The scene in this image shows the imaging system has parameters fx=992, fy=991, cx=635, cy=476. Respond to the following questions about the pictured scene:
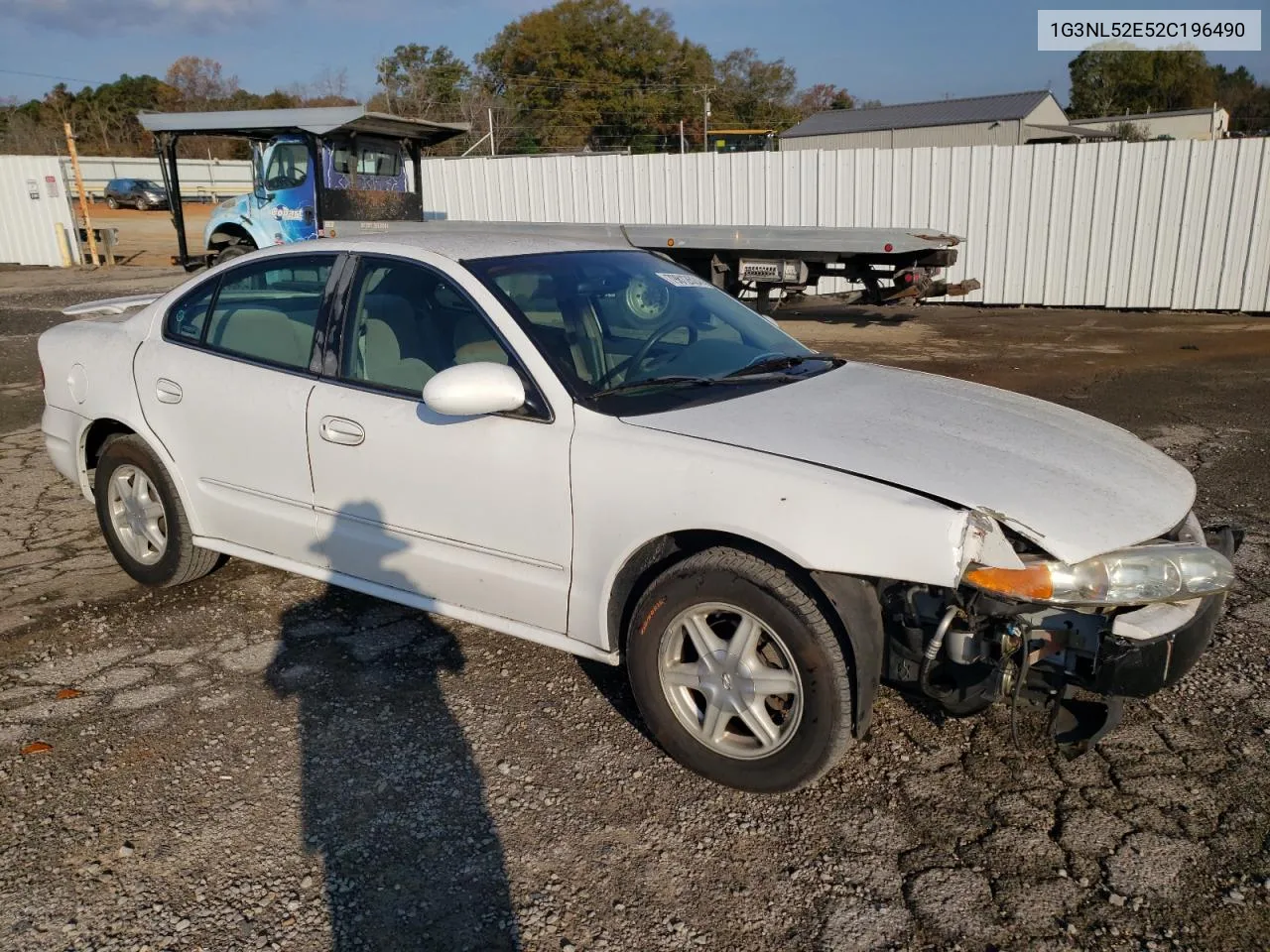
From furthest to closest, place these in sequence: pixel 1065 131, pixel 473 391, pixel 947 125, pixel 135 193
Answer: pixel 135 193 → pixel 947 125 → pixel 1065 131 → pixel 473 391

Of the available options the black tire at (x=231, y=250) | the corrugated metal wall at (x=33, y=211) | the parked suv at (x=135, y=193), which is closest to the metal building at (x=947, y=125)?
the parked suv at (x=135, y=193)

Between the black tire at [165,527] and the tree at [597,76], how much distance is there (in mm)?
54953

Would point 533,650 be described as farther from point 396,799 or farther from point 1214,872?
point 1214,872

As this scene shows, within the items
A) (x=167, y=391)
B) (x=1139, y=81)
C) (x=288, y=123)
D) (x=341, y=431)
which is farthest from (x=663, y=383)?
(x=1139, y=81)

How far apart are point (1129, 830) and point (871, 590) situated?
3.36ft

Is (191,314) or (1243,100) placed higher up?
(1243,100)

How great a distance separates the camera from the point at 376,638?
414 centimetres

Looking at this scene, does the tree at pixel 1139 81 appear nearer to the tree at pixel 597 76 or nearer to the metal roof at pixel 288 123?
the tree at pixel 597 76

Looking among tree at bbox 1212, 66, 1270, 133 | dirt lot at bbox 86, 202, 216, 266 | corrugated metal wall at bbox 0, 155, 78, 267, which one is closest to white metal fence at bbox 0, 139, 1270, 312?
dirt lot at bbox 86, 202, 216, 266

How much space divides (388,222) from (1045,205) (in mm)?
9303

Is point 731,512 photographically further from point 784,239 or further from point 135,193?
point 135,193

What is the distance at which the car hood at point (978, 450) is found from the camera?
2.72 metres

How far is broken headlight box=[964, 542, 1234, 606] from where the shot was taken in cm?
259

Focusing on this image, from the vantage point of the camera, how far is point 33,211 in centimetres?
2375
